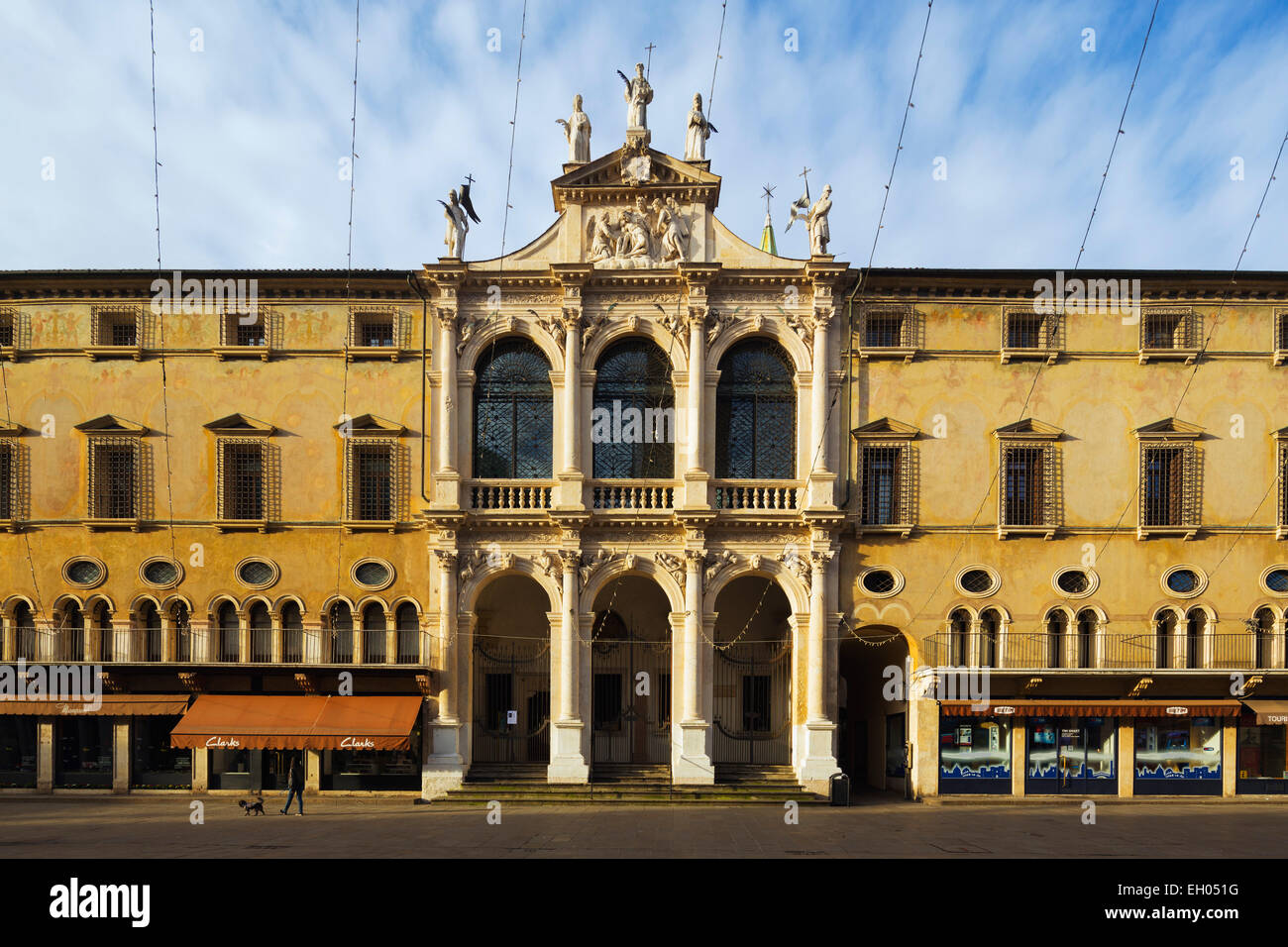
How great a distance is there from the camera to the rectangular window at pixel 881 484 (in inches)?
1079

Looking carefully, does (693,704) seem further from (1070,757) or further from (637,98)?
(637,98)

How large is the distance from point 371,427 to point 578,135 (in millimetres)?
10771

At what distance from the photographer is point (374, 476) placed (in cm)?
2784

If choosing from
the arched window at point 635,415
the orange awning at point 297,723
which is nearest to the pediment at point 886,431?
the arched window at point 635,415

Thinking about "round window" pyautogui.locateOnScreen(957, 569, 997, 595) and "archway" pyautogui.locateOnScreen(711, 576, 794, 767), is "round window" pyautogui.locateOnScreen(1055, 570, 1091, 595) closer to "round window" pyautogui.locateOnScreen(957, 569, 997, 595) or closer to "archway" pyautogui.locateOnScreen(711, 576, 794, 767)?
"round window" pyautogui.locateOnScreen(957, 569, 997, 595)

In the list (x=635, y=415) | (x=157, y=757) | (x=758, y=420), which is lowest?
(x=157, y=757)

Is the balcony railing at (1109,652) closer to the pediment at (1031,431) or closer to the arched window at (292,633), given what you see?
the pediment at (1031,431)

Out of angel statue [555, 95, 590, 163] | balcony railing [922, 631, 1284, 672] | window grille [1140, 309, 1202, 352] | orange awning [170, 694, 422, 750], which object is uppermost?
angel statue [555, 95, 590, 163]

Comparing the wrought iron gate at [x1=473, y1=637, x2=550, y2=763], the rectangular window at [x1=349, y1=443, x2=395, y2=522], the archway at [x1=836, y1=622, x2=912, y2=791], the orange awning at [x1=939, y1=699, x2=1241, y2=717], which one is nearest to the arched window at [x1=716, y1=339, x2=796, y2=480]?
the archway at [x1=836, y1=622, x2=912, y2=791]

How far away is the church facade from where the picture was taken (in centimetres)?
2667

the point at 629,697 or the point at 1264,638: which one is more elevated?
the point at 1264,638

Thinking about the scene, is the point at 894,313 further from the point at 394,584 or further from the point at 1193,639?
the point at 394,584

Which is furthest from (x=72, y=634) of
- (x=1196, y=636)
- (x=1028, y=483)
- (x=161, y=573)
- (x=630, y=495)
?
(x=1196, y=636)

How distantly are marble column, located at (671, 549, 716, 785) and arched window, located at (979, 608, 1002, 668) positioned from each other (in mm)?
8267
